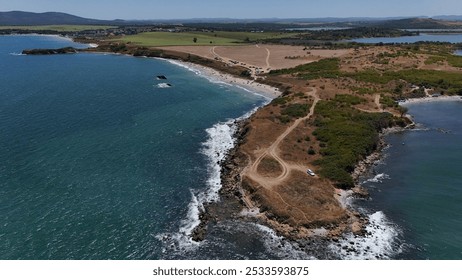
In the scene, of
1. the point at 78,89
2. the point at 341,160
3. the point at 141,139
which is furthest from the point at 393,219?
the point at 78,89

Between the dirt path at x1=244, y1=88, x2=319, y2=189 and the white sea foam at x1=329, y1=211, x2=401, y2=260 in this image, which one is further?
the dirt path at x1=244, y1=88, x2=319, y2=189

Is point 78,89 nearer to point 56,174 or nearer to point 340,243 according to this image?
point 56,174

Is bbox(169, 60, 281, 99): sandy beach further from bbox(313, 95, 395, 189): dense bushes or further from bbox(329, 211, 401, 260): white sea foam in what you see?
bbox(329, 211, 401, 260): white sea foam

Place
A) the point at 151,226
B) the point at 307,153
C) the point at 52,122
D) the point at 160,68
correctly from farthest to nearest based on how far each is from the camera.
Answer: the point at 160,68
the point at 52,122
the point at 307,153
the point at 151,226

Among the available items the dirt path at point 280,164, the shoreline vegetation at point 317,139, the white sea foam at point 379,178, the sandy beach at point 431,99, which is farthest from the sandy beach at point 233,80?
the white sea foam at point 379,178

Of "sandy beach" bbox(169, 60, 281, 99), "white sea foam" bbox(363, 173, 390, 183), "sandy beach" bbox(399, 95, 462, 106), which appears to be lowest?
"white sea foam" bbox(363, 173, 390, 183)

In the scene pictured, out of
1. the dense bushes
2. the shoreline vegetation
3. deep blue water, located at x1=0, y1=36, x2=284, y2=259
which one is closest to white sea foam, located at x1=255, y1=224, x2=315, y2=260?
deep blue water, located at x1=0, y1=36, x2=284, y2=259

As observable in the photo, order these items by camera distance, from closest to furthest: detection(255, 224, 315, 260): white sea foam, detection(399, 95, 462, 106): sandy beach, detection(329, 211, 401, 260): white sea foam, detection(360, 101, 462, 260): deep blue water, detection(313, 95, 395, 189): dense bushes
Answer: detection(255, 224, 315, 260): white sea foam < detection(329, 211, 401, 260): white sea foam < detection(360, 101, 462, 260): deep blue water < detection(313, 95, 395, 189): dense bushes < detection(399, 95, 462, 106): sandy beach
